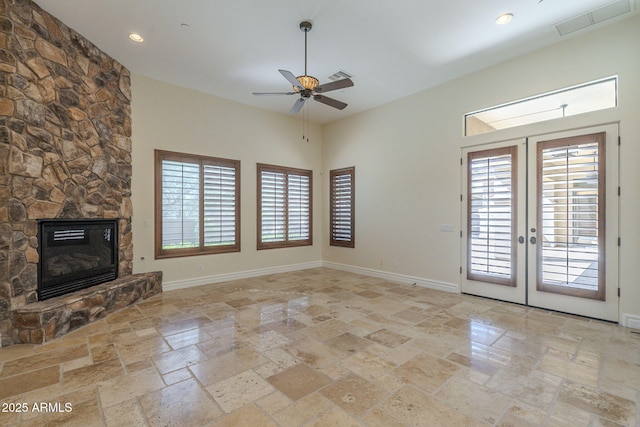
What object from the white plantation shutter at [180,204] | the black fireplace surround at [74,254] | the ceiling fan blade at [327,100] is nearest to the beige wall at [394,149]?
the white plantation shutter at [180,204]

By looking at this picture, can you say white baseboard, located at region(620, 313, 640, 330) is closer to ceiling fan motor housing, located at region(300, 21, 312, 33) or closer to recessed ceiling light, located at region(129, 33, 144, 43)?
ceiling fan motor housing, located at region(300, 21, 312, 33)

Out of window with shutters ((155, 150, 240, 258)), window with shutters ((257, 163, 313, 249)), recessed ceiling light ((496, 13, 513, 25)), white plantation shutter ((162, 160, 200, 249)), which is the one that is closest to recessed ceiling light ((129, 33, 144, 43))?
window with shutters ((155, 150, 240, 258))

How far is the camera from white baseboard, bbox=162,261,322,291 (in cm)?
Answer: 529

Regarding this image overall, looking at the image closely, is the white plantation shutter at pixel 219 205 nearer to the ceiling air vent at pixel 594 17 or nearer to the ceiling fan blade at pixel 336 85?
the ceiling fan blade at pixel 336 85

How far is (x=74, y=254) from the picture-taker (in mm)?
3873

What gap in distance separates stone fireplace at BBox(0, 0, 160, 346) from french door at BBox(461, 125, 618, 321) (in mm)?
5343

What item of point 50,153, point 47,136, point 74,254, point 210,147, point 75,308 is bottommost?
point 75,308

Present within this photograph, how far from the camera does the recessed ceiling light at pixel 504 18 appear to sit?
11.2ft

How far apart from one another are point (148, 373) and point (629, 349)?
179 inches

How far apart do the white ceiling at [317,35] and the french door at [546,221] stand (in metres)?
1.43

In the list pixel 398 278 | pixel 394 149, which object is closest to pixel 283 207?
pixel 394 149

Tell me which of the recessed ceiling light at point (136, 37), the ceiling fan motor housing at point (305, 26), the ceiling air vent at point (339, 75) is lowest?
the ceiling fan motor housing at point (305, 26)

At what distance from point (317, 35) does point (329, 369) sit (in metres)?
3.81

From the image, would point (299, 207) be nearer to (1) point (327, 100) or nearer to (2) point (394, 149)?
(2) point (394, 149)
